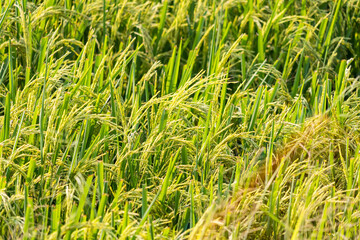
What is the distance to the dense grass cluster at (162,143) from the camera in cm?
159

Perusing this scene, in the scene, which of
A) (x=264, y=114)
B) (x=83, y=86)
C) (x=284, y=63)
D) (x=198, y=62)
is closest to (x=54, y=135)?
(x=83, y=86)

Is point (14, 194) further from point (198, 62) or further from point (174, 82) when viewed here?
point (198, 62)

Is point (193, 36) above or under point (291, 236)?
above

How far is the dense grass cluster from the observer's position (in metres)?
1.59

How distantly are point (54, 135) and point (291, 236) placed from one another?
2.72 ft

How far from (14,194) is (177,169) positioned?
0.55m

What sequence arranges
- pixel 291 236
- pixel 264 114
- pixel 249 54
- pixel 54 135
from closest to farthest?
1. pixel 291 236
2. pixel 54 135
3. pixel 264 114
4. pixel 249 54

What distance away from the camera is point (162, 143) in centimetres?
187

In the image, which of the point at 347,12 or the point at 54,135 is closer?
the point at 54,135

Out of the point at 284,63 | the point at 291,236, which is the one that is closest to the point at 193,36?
the point at 284,63

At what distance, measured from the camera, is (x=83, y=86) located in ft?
6.42

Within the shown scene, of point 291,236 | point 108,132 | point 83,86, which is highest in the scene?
point 83,86

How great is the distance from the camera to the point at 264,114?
6.74 feet

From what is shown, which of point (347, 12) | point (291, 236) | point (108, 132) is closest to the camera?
point (291, 236)
